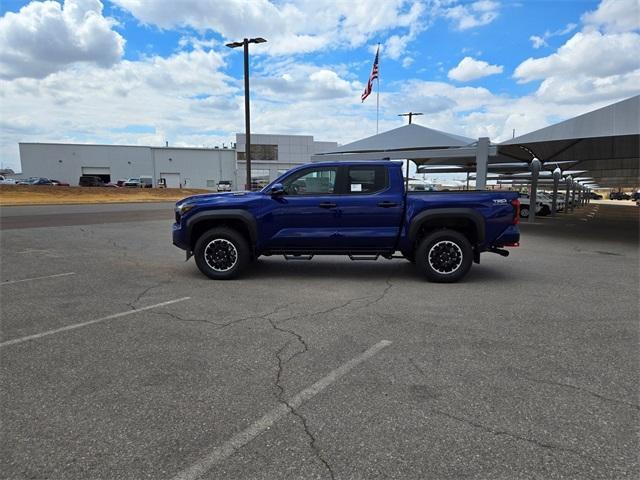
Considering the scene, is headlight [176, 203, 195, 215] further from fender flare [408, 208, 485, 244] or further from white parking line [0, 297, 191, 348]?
fender flare [408, 208, 485, 244]

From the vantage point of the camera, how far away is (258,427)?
279 cm

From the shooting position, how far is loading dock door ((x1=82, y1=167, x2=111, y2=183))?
71.1m

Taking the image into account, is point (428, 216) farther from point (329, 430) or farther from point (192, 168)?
point (192, 168)

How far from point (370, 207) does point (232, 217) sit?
2228 millimetres

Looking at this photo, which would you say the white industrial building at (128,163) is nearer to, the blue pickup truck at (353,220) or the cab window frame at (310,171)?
the blue pickup truck at (353,220)

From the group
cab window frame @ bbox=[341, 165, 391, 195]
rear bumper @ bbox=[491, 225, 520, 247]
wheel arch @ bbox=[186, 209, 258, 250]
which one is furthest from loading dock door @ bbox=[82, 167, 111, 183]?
rear bumper @ bbox=[491, 225, 520, 247]

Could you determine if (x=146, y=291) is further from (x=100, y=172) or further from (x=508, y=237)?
(x=100, y=172)

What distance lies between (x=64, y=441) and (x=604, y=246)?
13452 millimetres

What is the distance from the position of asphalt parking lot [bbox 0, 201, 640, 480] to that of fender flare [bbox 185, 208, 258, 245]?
859 millimetres

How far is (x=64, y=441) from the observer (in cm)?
262

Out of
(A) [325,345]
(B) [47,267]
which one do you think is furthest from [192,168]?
(A) [325,345]

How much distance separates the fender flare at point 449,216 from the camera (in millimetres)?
6586

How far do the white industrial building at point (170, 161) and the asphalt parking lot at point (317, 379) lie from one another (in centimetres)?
6350

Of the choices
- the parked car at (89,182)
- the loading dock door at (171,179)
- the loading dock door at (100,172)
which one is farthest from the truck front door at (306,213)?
the loading dock door at (100,172)
